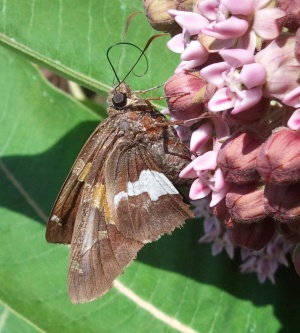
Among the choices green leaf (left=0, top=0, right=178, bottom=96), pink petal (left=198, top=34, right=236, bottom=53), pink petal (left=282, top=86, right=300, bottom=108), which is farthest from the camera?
green leaf (left=0, top=0, right=178, bottom=96)

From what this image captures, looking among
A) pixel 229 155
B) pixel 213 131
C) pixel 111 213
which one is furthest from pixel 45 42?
pixel 229 155

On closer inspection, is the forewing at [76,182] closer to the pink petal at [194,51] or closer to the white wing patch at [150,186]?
the white wing patch at [150,186]

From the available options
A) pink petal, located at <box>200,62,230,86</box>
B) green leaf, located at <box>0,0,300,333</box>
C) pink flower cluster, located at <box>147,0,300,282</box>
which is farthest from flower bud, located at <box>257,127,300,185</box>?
green leaf, located at <box>0,0,300,333</box>

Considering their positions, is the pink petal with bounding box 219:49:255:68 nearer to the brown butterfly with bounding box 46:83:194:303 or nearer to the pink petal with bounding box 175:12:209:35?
the pink petal with bounding box 175:12:209:35

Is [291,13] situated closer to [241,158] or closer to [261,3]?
[261,3]

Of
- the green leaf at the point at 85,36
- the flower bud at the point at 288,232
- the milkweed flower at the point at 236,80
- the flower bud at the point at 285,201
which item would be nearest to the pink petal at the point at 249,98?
the milkweed flower at the point at 236,80

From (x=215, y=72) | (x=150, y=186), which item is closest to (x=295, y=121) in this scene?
(x=215, y=72)
